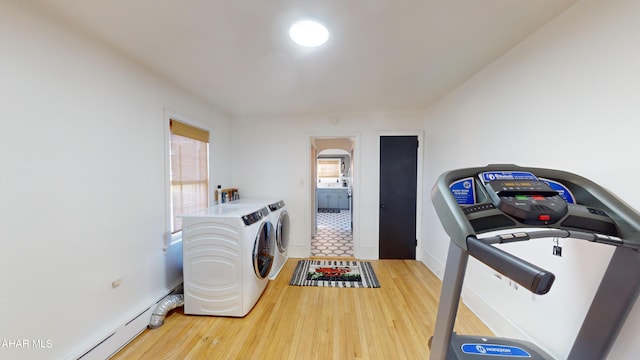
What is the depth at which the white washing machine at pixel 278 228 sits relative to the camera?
282 centimetres

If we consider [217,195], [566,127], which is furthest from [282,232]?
[566,127]

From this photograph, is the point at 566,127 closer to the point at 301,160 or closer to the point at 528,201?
the point at 528,201

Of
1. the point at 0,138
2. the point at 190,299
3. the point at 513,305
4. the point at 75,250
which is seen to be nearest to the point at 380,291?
the point at 513,305

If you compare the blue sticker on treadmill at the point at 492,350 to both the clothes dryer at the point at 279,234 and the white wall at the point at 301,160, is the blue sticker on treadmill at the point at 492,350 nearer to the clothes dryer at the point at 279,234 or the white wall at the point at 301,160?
the clothes dryer at the point at 279,234

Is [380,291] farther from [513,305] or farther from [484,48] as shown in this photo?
[484,48]

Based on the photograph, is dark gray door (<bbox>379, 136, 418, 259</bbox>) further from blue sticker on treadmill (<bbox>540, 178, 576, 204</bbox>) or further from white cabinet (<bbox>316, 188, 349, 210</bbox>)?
white cabinet (<bbox>316, 188, 349, 210</bbox>)

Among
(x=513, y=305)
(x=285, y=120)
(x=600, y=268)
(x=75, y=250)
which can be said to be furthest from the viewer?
(x=285, y=120)

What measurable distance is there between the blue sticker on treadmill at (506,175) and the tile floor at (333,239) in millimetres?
3090

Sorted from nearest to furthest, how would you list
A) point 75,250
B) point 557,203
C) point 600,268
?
point 557,203 → point 600,268 → point 75,250

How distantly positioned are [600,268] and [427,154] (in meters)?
2.30

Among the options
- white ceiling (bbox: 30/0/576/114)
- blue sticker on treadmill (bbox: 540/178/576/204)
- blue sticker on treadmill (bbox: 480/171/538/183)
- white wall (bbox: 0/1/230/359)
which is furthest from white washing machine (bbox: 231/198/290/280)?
blue sticker on treadmill (bbox: 540/178/576/204)

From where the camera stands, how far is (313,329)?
190 cm

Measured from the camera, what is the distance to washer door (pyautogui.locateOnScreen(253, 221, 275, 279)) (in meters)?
2.21

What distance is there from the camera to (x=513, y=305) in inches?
64.6
